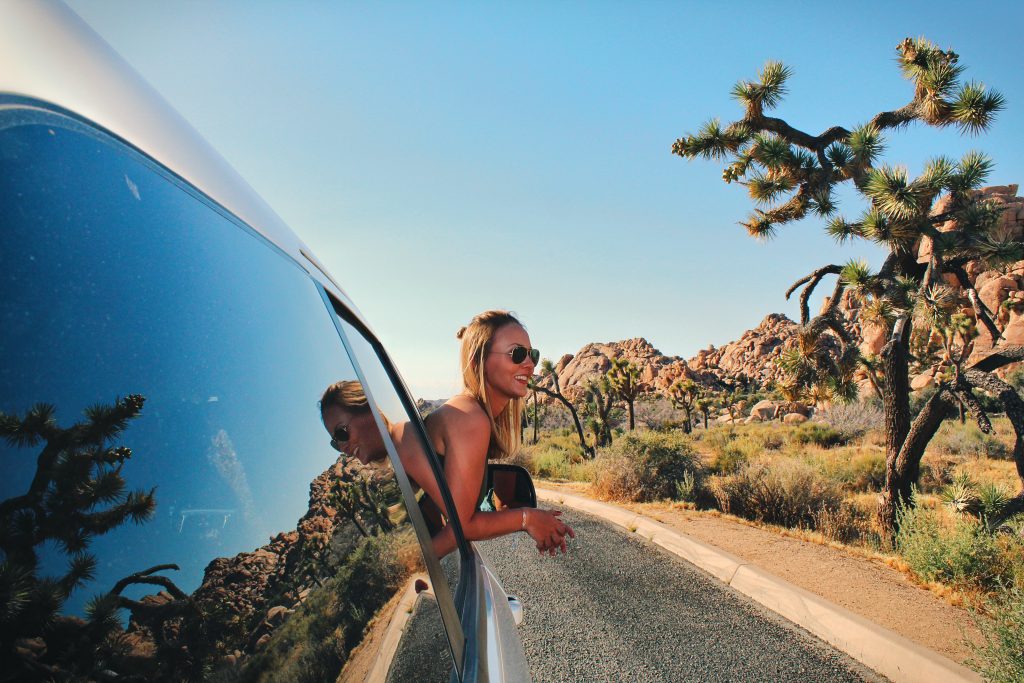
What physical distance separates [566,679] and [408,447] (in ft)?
10.8

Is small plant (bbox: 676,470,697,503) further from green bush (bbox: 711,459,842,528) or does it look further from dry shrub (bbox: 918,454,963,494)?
dry shrub (bbox: 918,454,963,494)

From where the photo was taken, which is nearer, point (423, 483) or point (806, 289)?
point (423, 483)

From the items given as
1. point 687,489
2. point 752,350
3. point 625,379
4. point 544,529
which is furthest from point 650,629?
point 752,350

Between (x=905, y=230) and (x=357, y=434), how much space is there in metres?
9.66

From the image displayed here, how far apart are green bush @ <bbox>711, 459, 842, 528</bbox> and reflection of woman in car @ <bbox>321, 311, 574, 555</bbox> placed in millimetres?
8057

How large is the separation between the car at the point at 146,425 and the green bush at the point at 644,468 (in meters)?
10.8

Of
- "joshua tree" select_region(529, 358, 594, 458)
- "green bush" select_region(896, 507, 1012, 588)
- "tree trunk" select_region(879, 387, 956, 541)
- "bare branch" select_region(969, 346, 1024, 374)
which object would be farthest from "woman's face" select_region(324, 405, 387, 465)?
"joshua tree" select_region(529, 358, 594, 458)

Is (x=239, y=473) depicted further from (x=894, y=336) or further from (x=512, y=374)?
(x=894, y=336)

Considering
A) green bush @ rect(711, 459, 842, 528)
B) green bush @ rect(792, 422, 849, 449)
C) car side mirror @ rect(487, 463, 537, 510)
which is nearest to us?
car side mirror @ rect(487, 463, 537, 510)

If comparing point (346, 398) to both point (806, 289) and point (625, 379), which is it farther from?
point (625, 379)

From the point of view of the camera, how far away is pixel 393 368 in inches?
68.8

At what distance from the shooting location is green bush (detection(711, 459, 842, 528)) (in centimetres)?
873

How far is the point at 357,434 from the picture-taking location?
36.9 inches

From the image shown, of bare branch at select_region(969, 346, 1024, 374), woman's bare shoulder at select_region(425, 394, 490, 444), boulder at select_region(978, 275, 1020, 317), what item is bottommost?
bare branch at select_region(969, 346, 1024, 374)
